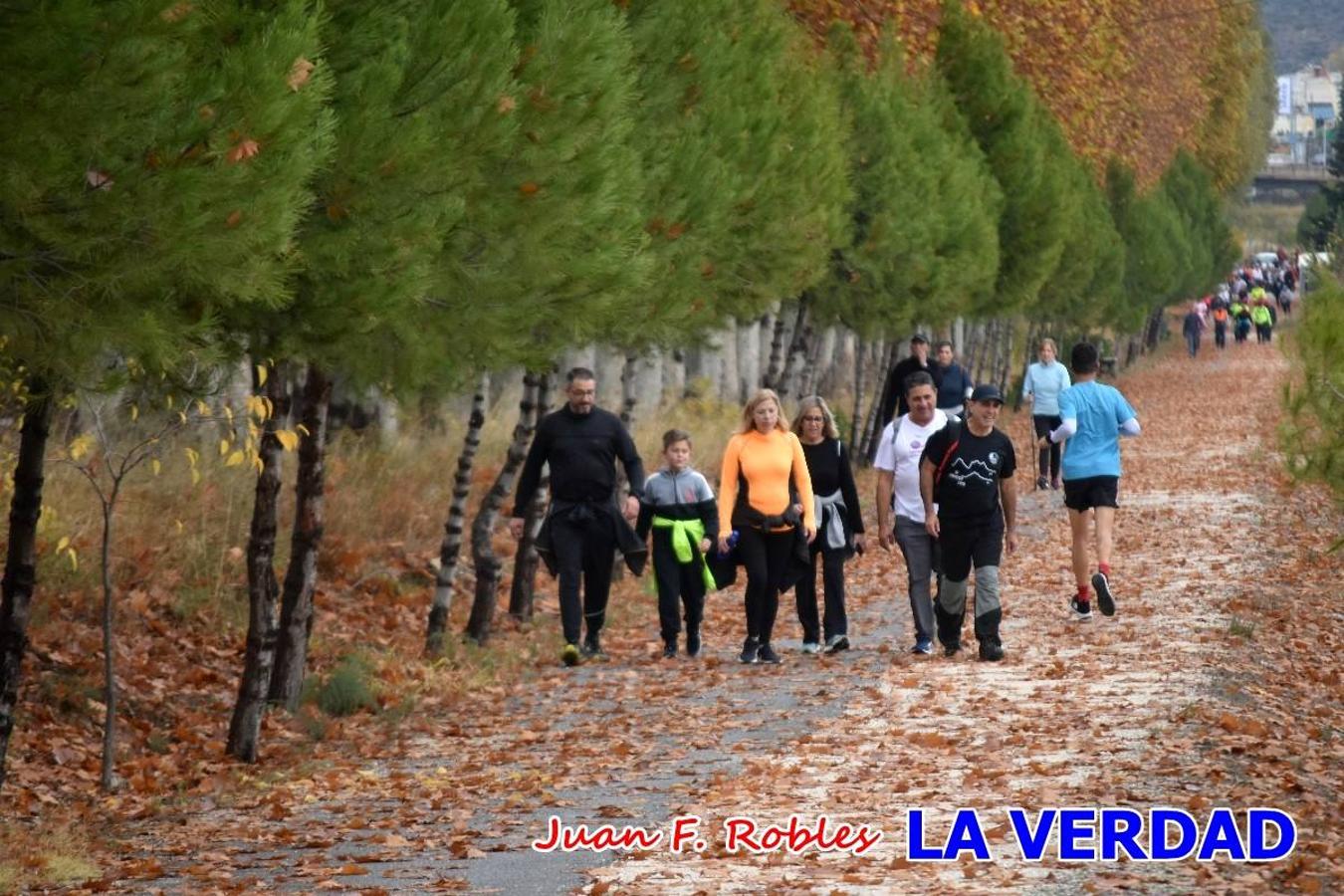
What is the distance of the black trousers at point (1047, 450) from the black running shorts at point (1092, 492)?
11.0 m

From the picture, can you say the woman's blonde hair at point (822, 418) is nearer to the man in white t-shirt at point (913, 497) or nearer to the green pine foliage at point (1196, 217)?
the man in white t-shirt at point (913, 497)

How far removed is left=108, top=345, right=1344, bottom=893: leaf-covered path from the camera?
8.88 meters

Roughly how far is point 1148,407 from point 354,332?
45.3 m

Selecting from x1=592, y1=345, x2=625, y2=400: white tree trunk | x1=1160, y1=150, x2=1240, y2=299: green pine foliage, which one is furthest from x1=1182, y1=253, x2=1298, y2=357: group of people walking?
x1=592, y1=345, x2=625, y2=400: white tree trunk

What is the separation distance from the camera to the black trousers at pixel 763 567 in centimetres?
1565

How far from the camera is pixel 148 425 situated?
19531mm

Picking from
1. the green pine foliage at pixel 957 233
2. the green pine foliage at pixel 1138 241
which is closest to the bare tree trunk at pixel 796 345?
the green pine foliage at pixel 957 233

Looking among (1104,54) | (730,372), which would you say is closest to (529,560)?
(730,372)

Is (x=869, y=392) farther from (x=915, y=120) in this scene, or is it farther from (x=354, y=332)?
(x=354, y=332)

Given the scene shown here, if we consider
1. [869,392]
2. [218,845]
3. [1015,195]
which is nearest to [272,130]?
[218,845]

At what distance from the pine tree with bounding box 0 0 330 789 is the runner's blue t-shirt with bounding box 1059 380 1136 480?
8.54 metres

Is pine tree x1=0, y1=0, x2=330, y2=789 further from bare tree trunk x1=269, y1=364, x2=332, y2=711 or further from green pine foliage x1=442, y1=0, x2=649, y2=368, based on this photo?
bare tree trunk x1=269, y1=364, x2=332, y2=711

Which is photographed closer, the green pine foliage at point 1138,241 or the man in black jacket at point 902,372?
the man in black jacket at point 902,372

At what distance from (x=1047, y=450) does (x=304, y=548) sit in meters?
17.7
